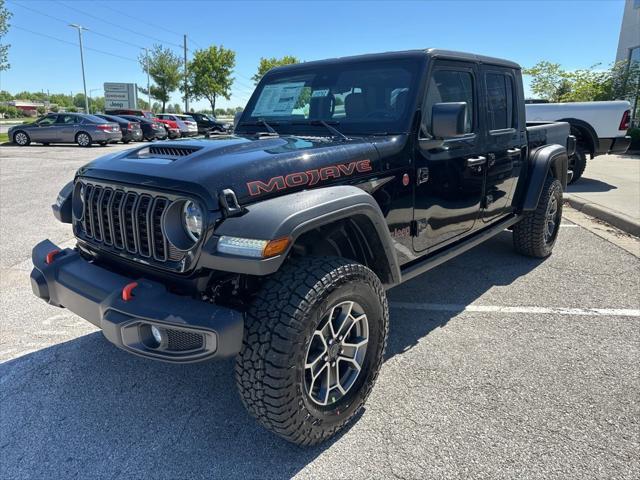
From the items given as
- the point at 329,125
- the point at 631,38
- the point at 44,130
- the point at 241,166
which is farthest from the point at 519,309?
the point at 631,38

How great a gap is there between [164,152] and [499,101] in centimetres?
290

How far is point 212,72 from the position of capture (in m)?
44.9

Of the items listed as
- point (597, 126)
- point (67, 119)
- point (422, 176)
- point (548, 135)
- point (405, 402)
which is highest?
point (67, 119)

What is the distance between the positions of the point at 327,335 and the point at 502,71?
3.14 m

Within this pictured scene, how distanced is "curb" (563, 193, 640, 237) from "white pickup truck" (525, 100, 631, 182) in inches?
69.7

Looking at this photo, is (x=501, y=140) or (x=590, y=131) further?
(x=590, y=131)

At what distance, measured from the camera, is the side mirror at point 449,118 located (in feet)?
9.26

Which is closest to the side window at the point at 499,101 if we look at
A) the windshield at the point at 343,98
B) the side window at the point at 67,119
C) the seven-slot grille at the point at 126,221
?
the windshield at the point at 343,98

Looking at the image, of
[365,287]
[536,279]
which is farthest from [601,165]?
[365,287]

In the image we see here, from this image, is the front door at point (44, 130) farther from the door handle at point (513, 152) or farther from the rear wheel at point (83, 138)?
the door handle at point (513, 152)

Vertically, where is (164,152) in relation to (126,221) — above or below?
above

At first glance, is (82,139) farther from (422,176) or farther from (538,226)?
(422,176)

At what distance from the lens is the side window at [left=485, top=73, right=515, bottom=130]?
155 inches

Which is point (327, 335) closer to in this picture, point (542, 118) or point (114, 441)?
point (114, 441)
